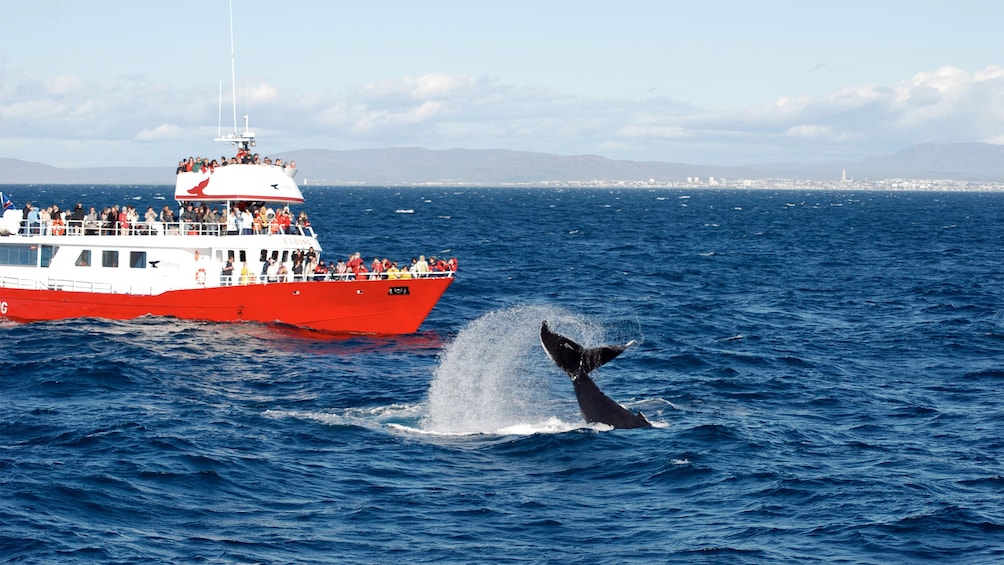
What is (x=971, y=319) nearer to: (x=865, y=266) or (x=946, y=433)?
(x=946, y=433)

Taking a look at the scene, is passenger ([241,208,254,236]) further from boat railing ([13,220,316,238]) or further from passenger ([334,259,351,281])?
passenger ([334,259,351,281])

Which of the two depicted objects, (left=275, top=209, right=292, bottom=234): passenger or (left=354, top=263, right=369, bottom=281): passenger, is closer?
(left=354, top=263, right=369, bottom=281): passenger

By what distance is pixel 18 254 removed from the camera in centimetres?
4812

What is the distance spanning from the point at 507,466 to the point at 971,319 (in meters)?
33.1

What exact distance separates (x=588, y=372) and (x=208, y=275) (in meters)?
22.6

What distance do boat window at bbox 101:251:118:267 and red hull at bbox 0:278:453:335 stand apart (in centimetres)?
160

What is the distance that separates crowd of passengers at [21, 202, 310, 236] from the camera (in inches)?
1836

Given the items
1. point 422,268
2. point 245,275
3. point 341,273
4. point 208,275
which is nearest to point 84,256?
point 208,275

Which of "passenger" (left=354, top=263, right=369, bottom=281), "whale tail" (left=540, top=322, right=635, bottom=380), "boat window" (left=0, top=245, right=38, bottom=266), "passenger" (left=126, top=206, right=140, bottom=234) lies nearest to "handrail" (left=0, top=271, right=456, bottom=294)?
"passenger" (left=354, top=263, right=369, bottom=281)

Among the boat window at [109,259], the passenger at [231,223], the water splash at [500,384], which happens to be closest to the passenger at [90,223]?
the boat window at [109,259]

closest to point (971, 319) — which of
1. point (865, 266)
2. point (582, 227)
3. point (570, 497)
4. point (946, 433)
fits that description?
point (946, 433)

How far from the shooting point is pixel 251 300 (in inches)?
1773

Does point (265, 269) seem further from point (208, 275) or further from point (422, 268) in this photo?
point (422, 268)

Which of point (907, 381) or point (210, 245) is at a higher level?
point (210, 245)
